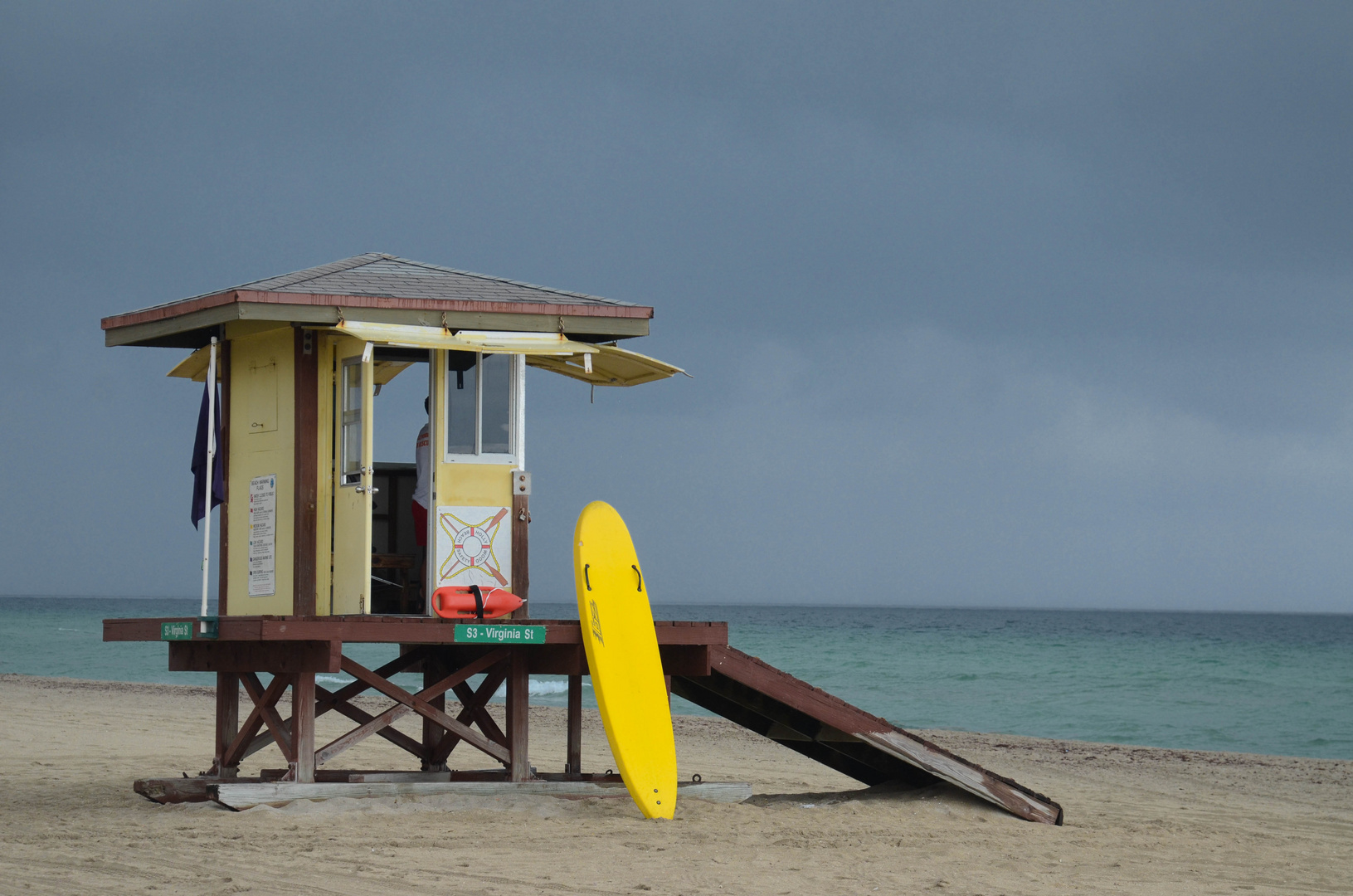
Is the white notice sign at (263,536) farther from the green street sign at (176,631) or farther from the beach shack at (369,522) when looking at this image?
the green street sign at (176,631)

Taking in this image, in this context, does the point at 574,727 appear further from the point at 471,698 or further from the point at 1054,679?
the point at 1054,679

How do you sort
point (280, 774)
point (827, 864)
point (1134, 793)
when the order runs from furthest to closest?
point (1134, 793)
point (280, 774)
point (827, 864)

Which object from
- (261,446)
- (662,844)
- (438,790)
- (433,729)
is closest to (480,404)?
(261,446)

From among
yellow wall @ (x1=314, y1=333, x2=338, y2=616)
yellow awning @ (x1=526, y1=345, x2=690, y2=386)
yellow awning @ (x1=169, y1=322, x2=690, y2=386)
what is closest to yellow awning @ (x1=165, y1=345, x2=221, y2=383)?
yellow awning @ (x1=169, y1=322, x2=690, y2=386)

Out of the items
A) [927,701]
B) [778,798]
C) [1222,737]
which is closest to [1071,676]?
[927,701]

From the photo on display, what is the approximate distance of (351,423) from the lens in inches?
422

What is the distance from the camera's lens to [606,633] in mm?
10531

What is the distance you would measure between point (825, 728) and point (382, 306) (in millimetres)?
4991

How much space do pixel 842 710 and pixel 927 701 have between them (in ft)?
83.3

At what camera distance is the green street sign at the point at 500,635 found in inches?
401

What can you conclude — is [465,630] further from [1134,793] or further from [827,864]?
[1134,793]

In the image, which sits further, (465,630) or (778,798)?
(778,798)

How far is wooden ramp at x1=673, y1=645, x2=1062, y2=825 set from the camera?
1132 centimetres

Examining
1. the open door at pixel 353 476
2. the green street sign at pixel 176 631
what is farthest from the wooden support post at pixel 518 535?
the green street sign at pixel 176 631
